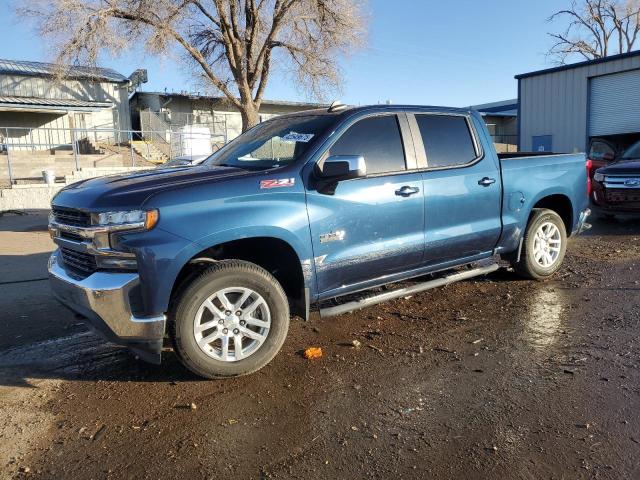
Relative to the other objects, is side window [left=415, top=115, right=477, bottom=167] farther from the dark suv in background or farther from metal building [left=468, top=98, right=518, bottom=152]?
metal building [left=468, top=98, right=518, bottom=152]

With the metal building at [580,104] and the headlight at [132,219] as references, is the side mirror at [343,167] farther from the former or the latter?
the metal building at [580,104]

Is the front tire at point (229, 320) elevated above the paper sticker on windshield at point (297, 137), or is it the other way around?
the paper sticker on windshield at point (297, 137)

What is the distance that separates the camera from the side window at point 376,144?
439 centimetres

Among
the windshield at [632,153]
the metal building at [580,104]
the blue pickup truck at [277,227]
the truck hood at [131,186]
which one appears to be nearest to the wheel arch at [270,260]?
the blue pickup truck at [277,227]

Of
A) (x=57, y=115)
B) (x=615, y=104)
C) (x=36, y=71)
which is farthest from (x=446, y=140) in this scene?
(x=36, y=71)

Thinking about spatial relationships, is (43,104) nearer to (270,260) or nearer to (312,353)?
(270,260)

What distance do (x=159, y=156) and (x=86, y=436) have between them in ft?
81.4

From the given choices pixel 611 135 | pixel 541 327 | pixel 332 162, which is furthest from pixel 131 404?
pixel 611 135

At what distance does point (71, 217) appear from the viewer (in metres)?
3.82

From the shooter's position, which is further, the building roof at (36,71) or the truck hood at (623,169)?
the building roof at (36,71)

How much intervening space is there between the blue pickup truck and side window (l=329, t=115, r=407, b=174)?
0.01 metres

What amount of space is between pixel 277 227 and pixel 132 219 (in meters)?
0.98

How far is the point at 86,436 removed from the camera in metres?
3.19

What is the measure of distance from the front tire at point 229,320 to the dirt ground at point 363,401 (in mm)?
175
